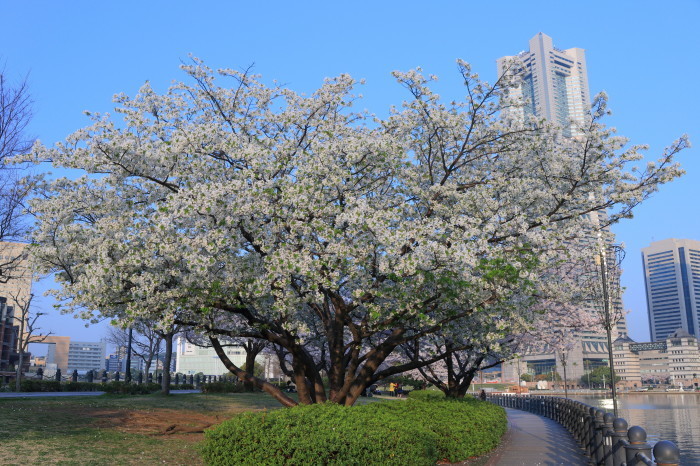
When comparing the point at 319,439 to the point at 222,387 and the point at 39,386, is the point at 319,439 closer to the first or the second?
the point at 222,387

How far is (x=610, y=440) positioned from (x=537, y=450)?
4.73 metres

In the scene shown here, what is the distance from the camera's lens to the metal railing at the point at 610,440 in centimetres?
540

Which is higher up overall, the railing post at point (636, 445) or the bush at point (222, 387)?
the railing post at point (636, 445)

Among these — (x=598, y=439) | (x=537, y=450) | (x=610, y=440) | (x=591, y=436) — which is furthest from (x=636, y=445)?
(x=537, y=450)

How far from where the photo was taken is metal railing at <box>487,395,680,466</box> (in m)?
5.40

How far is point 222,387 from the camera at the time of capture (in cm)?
3988

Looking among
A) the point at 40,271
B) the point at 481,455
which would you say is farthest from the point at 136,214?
the point at 481,455

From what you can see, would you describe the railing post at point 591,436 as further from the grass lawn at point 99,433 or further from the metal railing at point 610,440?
the grass lawn at point 99,433

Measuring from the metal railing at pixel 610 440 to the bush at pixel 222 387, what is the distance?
2153 cm

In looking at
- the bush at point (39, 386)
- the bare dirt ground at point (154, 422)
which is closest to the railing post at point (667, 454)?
the bare dirt ground at point (154, 422)

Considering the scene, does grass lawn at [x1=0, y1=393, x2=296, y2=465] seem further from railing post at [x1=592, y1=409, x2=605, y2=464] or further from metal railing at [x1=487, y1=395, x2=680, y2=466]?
railing post at [x1=592, y1=409, x2=605, y2=464]

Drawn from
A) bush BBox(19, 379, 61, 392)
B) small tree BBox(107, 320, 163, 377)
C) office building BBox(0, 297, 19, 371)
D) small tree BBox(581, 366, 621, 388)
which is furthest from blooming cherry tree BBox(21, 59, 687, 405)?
small tree BBox(581, 366, 621, 388)

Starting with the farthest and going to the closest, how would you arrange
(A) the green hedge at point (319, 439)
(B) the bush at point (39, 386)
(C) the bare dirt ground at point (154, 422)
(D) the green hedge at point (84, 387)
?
(B) the bush at point (39, 386) → (D) the green hedge at point (84, 387) → (C) the bare dirt ground at point (154, 422) → (A) the green hedge at point (319, 439)

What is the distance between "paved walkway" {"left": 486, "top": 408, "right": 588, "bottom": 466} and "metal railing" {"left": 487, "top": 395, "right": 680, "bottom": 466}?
355 millimetres
